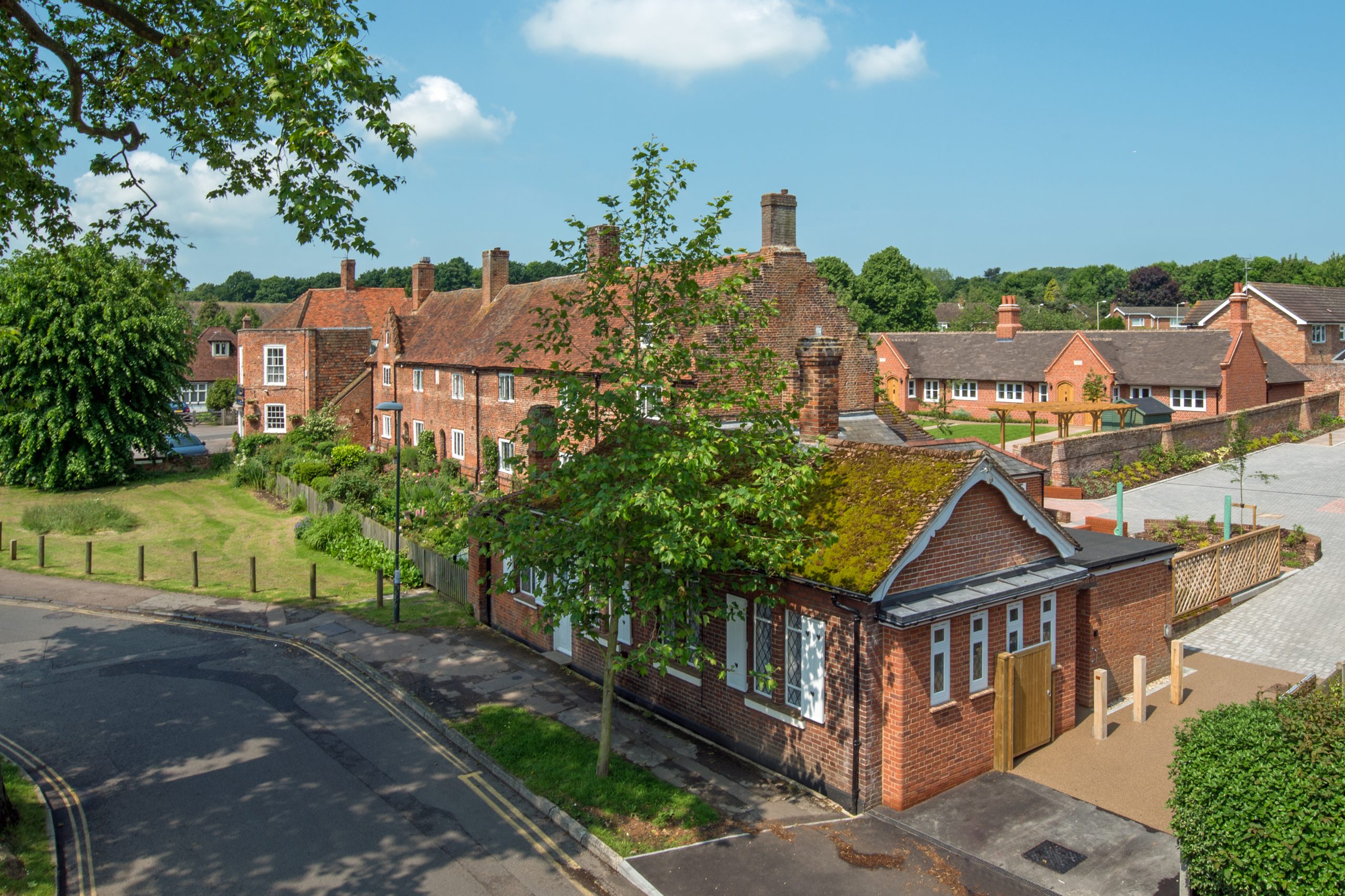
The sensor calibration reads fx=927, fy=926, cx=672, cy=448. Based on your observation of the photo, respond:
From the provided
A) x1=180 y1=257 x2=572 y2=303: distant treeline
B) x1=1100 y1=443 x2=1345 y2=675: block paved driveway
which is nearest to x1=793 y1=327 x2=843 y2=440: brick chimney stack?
x1=1100 y1=443 x2=1345 y2=675: block paved driveway

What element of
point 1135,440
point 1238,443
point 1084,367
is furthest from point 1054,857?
point 1084,367

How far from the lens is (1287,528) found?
1051 inches

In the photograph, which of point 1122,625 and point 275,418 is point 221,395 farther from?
point 1122,625

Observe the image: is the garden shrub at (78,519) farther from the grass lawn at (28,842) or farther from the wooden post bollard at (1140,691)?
Answer: the wooden post bollard at (1140,691)

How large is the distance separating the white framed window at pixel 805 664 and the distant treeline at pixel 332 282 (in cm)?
11584

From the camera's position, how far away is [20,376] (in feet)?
111

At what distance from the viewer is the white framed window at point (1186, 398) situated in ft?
153

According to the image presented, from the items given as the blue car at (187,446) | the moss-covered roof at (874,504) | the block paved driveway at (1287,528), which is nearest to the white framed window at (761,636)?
the moss-covered roof at (874,504)

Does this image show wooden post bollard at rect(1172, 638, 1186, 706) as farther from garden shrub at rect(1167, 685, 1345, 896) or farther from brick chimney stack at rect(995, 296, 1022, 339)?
brick chimney stack at rect(995, 296, 1022, 339)

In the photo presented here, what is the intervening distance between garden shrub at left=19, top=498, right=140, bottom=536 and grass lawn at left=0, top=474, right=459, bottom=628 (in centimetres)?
28

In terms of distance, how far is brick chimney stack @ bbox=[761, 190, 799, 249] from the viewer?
1013 inches

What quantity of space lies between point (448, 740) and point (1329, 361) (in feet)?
194

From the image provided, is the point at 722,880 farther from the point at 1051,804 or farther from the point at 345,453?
the point at 345,453

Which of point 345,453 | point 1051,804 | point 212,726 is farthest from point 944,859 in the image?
point 345,453
